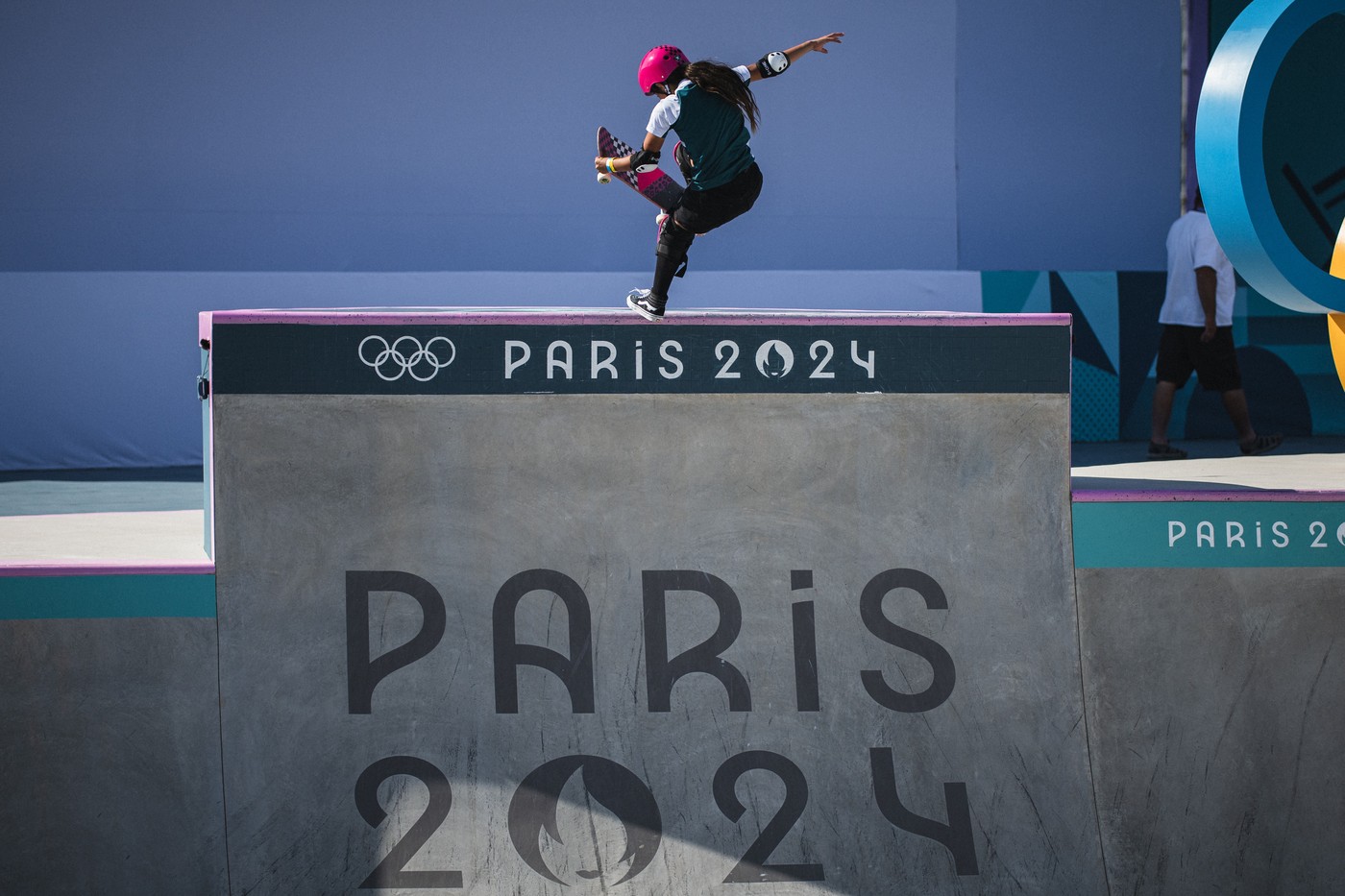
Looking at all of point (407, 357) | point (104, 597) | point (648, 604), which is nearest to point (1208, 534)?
point (648, 604)

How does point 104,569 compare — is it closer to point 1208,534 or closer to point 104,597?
point 104,597

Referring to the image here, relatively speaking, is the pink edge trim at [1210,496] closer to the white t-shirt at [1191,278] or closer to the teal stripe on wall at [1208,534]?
the teal stripe on wall at [1208,534]

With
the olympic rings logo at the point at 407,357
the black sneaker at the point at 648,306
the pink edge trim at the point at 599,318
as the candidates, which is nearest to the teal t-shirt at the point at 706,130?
the black sneaker at the point at 648,306

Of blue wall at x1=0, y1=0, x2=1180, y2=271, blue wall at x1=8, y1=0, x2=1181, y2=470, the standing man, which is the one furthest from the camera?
blue wall at x1=0, y1=0, x2=1180, y2=271

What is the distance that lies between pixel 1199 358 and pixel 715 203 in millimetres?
4106

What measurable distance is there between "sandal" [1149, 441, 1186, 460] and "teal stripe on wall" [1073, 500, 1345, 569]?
3299mm

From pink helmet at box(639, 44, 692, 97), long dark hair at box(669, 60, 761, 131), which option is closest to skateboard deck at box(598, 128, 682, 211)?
pink helmet at box(639, 44, 692, 97)

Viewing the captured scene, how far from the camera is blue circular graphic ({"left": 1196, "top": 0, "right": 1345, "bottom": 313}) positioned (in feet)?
15.9

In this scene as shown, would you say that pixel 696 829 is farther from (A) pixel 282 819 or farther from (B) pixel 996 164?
(B) pixel 996 164

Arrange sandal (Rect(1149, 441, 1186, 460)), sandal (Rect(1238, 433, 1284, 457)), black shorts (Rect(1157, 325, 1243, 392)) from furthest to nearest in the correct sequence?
sandal (Rect(1238, 433, 1284, 457)) → sandal (Rect(1149, 441, 1186, 460)) → black shorts (Rect(1157, 325, 1243, 392))

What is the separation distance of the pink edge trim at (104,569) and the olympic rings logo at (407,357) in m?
0.94

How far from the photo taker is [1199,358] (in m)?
7.54

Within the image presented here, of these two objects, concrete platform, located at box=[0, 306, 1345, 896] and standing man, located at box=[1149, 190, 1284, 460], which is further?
standing man, located at box=[1149, 190, 1284, 460]

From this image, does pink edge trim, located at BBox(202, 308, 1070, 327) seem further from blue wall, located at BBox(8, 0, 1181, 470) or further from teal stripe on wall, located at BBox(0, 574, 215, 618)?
blue wall, located at BBox(8, 0, 1181, 470)
